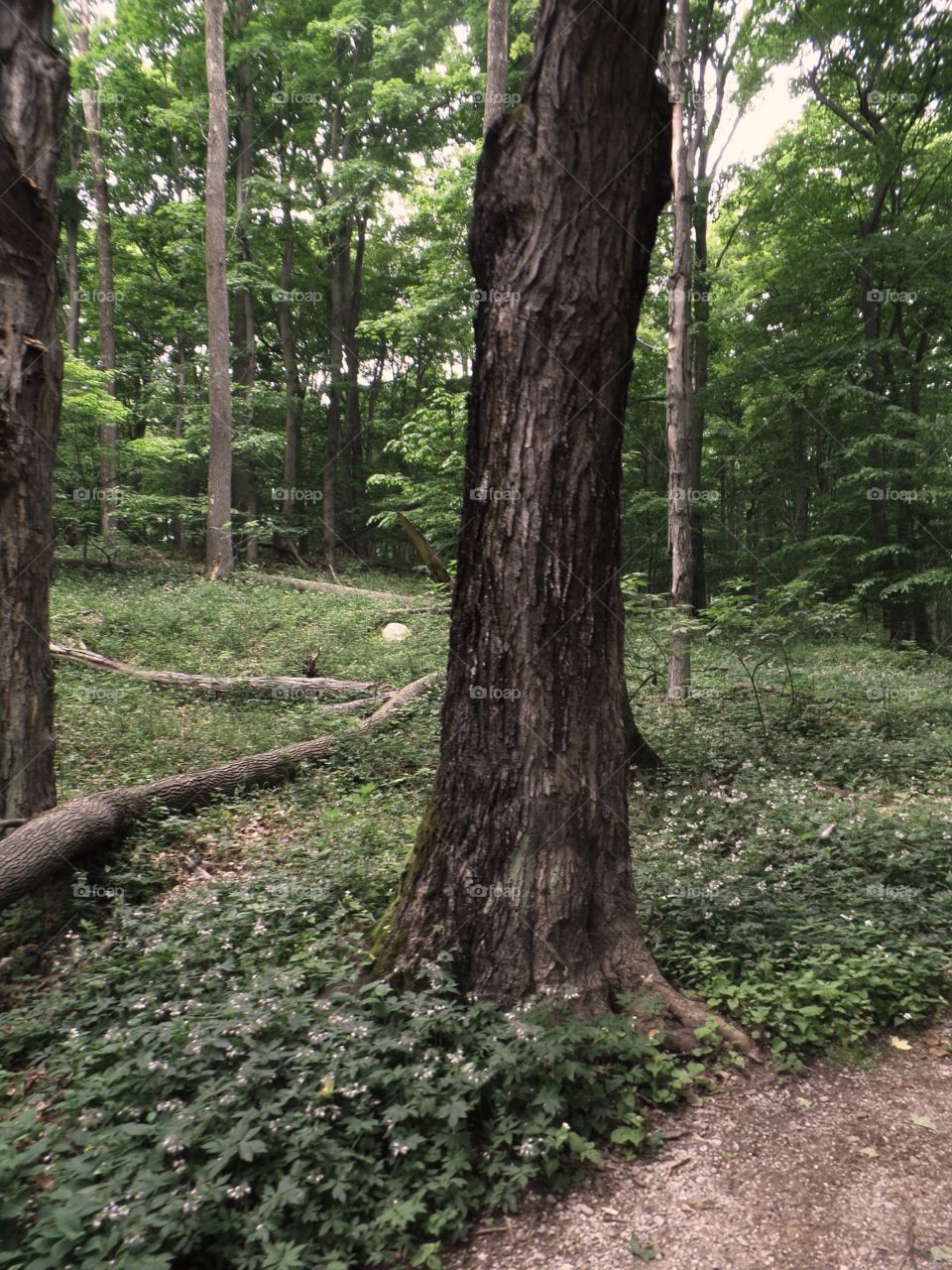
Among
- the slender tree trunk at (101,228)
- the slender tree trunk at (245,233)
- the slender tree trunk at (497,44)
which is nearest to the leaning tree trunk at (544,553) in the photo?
the slender tree trunk at (497,44)

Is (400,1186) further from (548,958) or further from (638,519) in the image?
(638,519)

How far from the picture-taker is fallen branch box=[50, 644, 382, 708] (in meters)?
9.20

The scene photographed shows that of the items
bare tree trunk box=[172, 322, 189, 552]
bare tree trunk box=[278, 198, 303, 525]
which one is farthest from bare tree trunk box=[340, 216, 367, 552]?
bare tree trunk box=[172, 322, 189, 552]

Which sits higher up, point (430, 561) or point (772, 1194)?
point (430, 561)

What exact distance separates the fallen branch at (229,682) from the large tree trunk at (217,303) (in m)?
6.56

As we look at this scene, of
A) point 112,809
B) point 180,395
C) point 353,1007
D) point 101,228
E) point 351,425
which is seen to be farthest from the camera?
point 351,425

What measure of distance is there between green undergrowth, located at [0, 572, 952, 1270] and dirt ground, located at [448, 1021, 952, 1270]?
0.12 metres

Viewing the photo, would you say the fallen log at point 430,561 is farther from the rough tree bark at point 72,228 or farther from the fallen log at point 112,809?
the rough tree bark at point 72,228

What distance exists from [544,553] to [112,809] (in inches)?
158

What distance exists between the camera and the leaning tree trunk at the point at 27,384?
4.52 m

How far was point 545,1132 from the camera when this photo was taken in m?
2.68

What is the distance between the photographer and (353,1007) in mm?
3152

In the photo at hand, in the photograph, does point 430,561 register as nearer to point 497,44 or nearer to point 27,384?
point 497,44

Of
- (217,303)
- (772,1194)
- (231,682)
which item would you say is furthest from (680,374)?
(217,303)
